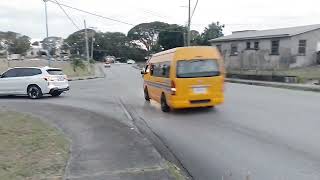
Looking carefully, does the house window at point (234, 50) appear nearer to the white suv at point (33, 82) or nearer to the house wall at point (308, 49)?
the house wall at point (308, 49)

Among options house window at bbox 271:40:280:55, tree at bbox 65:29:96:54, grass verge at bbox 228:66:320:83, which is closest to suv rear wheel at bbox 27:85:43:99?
grass verge at bbox 228:66:320:83

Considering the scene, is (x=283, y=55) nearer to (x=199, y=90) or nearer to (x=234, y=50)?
(x=234, y=50)

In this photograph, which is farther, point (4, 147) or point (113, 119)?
point (113, 119)

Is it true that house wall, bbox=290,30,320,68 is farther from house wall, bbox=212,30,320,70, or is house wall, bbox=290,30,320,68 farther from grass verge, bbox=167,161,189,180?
grass verge, bbox=167,161,189,180

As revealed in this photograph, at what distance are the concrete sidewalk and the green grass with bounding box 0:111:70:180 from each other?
9.2 inches

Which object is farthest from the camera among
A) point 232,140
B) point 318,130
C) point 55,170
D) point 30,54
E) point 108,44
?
point 30,54

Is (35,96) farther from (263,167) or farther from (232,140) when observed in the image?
(263,167)

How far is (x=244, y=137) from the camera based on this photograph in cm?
991

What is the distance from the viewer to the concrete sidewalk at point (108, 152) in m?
6.80

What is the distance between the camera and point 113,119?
13.6 metres

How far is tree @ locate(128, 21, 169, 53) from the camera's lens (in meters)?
124

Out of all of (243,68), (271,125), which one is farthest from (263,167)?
(243,68)

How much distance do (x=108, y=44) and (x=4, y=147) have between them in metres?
134

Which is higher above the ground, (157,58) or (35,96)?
(157,58)
